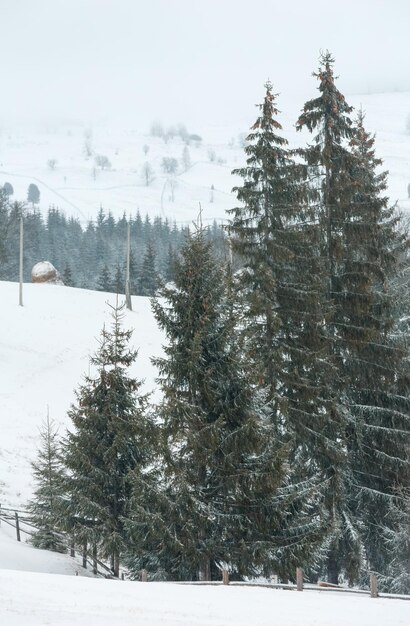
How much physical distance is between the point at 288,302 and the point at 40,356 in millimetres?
28360

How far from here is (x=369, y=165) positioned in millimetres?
21969

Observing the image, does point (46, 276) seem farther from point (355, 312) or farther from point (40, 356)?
point (355, 312)

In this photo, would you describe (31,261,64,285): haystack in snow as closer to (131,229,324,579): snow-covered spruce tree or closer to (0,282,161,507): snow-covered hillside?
(0,282,161,507): snow-covered hillside

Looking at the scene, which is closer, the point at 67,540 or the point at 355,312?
the point at 355,312

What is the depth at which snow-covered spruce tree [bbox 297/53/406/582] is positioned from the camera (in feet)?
64.3

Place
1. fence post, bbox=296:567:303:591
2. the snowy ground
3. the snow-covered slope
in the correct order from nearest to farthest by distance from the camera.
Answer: the snowy ground → the snow-covered slope → fence post, bbox=296:567:303:591

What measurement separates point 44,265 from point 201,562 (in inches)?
2288

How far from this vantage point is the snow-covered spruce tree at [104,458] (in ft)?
59.9

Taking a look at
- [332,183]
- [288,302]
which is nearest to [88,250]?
[332,183]

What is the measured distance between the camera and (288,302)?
61.6 ft

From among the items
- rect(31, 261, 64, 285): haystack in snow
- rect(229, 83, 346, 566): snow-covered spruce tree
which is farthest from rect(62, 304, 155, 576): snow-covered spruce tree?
rect(31, 261, 64, 285): haystack in snow

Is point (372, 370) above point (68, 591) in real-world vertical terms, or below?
above

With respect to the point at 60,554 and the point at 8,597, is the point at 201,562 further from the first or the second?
the point at 60,554

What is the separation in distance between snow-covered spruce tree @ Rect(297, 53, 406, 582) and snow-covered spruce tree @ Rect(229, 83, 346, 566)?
3.04 feet
